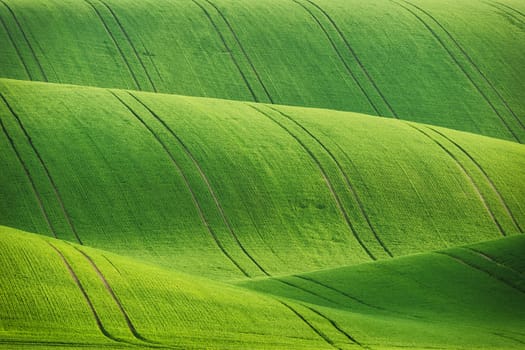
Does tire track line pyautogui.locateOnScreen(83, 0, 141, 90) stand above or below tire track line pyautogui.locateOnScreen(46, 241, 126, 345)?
below

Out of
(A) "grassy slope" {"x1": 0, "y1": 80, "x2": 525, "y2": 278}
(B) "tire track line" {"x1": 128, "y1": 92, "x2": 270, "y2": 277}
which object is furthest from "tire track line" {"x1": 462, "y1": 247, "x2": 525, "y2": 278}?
→ (B) "tire track line" {"x1": 128, "y1": 92, "x2": 270, "y2": 277}

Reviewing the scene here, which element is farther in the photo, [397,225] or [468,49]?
[468,49]

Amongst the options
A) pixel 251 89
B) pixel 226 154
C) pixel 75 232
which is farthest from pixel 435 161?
pixel 75 232

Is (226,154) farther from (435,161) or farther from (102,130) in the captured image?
(435,161)

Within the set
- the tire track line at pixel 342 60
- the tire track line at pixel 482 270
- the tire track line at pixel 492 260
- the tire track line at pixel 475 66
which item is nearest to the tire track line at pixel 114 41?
the tire track line at pixel 342 60

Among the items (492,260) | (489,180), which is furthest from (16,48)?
(492,260)

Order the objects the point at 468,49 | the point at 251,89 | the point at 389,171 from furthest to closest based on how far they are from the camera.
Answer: the point at 468,49 → the point at 251,89 → the point at 389,171

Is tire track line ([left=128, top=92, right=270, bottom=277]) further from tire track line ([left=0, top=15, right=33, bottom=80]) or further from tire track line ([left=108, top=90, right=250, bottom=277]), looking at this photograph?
tire track line ([left=0, top=15, right=33, bottom=80])
